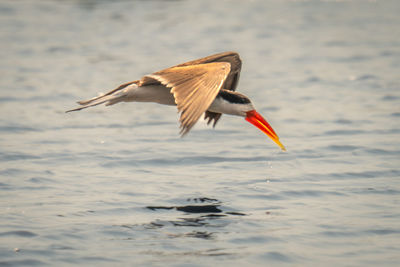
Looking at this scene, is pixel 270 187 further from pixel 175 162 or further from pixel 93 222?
Answer: pixel 93 222

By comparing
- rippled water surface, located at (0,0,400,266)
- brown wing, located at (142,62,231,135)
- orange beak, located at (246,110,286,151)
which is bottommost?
rippled water surface, located at (0,0,400,266)

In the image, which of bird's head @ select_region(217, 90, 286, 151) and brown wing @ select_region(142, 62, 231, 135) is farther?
bird's head @ select_region(217, 90, 286, 151)

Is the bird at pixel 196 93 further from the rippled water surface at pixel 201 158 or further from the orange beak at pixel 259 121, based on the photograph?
the rippled water surface at pixel 201 158

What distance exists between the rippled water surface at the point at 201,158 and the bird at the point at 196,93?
2.96 ft

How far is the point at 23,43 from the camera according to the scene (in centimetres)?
1781

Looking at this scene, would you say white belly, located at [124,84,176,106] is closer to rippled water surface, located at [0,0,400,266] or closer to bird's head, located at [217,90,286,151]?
bird's head, located at [217,90,286,151]

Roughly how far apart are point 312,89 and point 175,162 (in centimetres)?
511

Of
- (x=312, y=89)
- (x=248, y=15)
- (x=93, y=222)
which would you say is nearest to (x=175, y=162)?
(x=93, y=222)

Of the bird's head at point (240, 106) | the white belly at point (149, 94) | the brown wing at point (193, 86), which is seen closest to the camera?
the brown wing at point (193, 86)

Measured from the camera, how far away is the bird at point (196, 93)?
6223mm

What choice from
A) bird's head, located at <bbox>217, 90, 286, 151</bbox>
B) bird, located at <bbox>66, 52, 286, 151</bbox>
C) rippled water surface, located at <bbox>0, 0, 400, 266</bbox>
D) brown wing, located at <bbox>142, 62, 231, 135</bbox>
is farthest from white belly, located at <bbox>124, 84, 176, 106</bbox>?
rippled water surface, located at <bbox>0, 0, 400, 266</bbox>

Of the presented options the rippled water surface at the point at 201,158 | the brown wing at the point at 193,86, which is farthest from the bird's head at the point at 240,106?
the rippled water surface at the point at 201,158

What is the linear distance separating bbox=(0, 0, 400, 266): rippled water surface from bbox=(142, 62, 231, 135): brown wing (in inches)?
43.7

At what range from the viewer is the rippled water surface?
611cm
